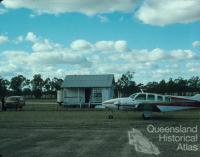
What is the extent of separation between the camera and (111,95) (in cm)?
5366

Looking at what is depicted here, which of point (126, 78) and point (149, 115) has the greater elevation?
point (126, 78)

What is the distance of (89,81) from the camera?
2100 inches

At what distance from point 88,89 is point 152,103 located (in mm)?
24615

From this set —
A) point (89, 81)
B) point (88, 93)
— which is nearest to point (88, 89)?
point (88, 93)

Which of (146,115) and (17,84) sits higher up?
(17,84)

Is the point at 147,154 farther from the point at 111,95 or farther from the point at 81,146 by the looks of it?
the point at 111,95

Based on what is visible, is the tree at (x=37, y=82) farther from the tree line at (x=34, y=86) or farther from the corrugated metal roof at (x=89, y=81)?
the corrugated metal roof at (x=89, y=81)

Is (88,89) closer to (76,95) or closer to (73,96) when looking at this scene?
(76,95)

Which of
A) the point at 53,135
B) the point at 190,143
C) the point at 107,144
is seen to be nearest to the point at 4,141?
the point at 53,135

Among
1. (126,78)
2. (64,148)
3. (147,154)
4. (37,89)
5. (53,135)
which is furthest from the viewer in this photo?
(37,89)

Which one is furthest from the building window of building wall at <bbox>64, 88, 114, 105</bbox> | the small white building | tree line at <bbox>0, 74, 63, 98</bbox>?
tree line at <bbox>0, 74, 63, 98</bbox>

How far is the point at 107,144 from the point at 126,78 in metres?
80.4

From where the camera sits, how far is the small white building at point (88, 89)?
51719mm

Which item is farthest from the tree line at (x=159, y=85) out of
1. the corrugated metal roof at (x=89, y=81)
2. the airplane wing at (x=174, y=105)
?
the airplane wing at (x=174, y=105)
